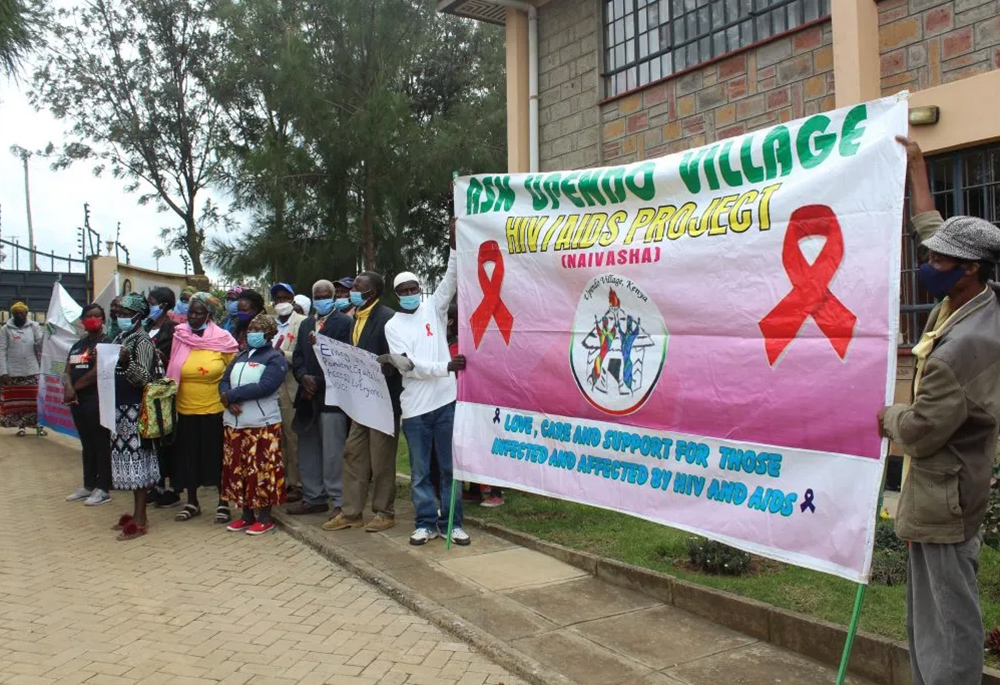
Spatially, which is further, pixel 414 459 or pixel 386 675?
pixel 414 459

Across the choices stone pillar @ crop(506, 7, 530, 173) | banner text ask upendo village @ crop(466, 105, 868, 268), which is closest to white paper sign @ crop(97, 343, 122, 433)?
banner text ask upendo village @ crop(466, 105, 868, 268)

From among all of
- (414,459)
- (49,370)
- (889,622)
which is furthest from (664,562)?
(49,370)

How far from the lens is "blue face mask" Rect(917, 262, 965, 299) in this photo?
2.96 meters

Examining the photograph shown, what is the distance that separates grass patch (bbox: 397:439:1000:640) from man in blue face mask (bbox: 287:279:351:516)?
4.24 ft

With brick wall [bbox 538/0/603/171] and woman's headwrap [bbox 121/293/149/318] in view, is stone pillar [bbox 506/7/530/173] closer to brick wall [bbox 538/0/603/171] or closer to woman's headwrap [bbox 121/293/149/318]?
brick wall [bbox 538/0/603/171]

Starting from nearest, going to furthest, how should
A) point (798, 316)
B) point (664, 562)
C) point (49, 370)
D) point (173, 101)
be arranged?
point (798, 316) < point (664, 562) < point (49, 370) < point (173, 101)

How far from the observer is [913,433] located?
114 inches

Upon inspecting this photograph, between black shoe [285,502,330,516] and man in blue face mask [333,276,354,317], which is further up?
man in blue face mask [333,276,354,317]

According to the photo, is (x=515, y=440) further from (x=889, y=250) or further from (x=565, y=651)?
(x=889, y=250)

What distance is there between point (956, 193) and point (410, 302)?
457 cm

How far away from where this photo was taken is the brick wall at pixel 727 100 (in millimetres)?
7965

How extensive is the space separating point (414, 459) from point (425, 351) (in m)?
0.79

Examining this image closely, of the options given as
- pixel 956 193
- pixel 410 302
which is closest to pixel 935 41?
pixel 956 193

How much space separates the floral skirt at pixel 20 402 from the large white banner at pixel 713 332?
9.99m
